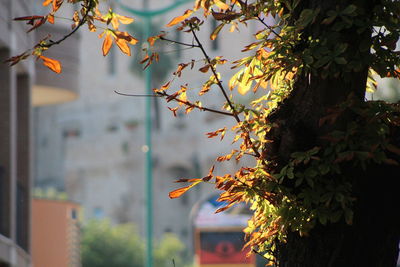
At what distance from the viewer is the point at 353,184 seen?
5848mm

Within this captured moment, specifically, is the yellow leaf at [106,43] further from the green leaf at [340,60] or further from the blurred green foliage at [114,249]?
the blurred green foliage at [114,249]

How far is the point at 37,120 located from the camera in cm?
13375

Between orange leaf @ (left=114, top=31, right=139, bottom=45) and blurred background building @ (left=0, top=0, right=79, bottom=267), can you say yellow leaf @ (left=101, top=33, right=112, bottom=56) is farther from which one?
blurred background building @ (left=0, top=0, right=79, bottom=267)

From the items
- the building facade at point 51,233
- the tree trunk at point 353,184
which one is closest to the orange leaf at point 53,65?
the tree trunk at point 353,184

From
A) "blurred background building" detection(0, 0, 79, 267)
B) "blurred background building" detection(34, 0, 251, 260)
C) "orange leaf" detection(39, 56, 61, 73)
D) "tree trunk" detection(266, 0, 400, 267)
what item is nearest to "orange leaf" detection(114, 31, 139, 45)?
"orange leaf" detection(39, 56, 61, 73)

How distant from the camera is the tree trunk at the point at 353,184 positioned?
5844 mm

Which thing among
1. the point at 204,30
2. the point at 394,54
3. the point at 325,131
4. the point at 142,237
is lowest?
the point at 142,237

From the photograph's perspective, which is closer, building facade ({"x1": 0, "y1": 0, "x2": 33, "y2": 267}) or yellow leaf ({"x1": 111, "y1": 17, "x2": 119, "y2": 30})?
yellow leaf ({"x1": 111, "y1": 17, "x2": 119, "y2": 30})

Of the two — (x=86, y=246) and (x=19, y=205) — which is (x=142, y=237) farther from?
(x=19, y=205)

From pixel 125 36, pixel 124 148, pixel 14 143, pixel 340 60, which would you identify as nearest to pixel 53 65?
pixel 125 36

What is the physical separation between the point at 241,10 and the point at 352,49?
1.97 feet

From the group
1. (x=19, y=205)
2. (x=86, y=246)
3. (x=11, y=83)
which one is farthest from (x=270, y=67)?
(x=86, y=246)

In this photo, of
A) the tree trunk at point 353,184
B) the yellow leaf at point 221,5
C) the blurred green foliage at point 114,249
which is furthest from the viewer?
the blurred green foliage at point 114,249

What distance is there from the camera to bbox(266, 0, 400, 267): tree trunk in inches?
230
